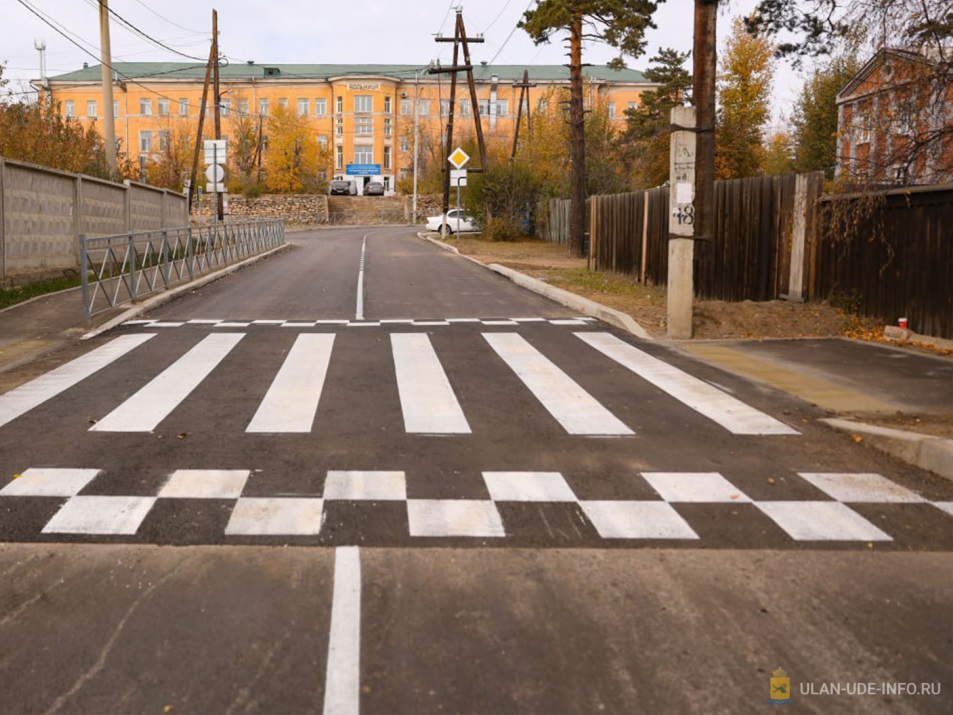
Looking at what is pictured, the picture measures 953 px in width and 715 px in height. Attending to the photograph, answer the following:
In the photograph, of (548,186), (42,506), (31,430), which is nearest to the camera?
(42,506)

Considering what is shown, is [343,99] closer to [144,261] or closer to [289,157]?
[289,157]

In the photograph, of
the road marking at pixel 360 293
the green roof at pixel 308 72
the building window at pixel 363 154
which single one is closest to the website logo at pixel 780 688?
the road marking at pixel 360 293

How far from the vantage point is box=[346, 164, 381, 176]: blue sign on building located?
4089 inches

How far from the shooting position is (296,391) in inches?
344

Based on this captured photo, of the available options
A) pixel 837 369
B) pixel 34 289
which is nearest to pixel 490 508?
pixel 837 369

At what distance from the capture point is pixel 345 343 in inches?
468

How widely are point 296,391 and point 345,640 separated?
528cm

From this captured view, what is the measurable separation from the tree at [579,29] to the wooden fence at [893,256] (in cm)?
1703

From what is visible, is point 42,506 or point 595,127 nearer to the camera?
point 42,506

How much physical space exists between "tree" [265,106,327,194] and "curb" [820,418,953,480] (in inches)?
3079

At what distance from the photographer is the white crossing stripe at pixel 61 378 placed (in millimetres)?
8078

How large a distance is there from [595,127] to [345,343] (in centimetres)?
3666

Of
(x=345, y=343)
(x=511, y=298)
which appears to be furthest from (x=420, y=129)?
(x=345, y=343)

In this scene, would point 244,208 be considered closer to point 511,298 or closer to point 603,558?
point 511,298
